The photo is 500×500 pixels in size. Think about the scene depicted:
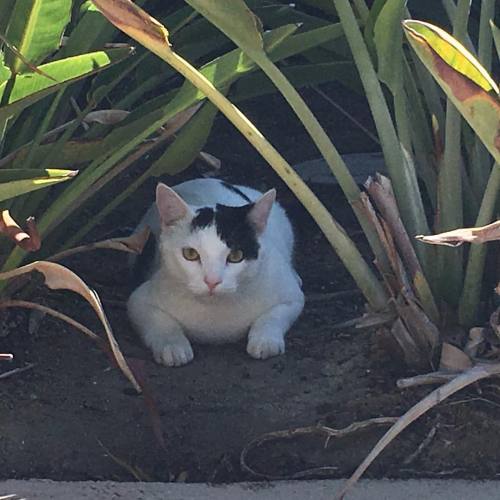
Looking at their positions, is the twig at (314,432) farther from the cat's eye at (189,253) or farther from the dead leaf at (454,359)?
the cat's eye at (189,253)

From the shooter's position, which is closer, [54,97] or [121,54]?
[121,54]

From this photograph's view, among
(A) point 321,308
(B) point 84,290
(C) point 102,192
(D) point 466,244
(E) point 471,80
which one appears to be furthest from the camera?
(C) point 102,192

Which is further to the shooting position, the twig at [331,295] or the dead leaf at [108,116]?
the twig at [331,295]

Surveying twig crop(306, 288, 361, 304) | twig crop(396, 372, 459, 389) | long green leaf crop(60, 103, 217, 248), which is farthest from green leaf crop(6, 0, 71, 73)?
twig crop(306, 288, 361, 304)

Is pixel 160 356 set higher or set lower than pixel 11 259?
lower

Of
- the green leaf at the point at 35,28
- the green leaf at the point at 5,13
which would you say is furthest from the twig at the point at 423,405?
the green leaf at the point at 5,13

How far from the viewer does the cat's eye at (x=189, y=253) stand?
8.86 feet

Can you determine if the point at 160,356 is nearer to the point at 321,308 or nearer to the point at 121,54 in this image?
the point at 321,308

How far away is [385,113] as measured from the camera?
232cm

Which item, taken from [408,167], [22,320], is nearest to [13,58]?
[22,320]

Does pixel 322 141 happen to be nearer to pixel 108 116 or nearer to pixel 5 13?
pixel 108 116

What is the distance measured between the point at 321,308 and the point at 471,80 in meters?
1.25

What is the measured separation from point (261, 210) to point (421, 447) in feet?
2.64

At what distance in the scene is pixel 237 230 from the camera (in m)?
2.72
